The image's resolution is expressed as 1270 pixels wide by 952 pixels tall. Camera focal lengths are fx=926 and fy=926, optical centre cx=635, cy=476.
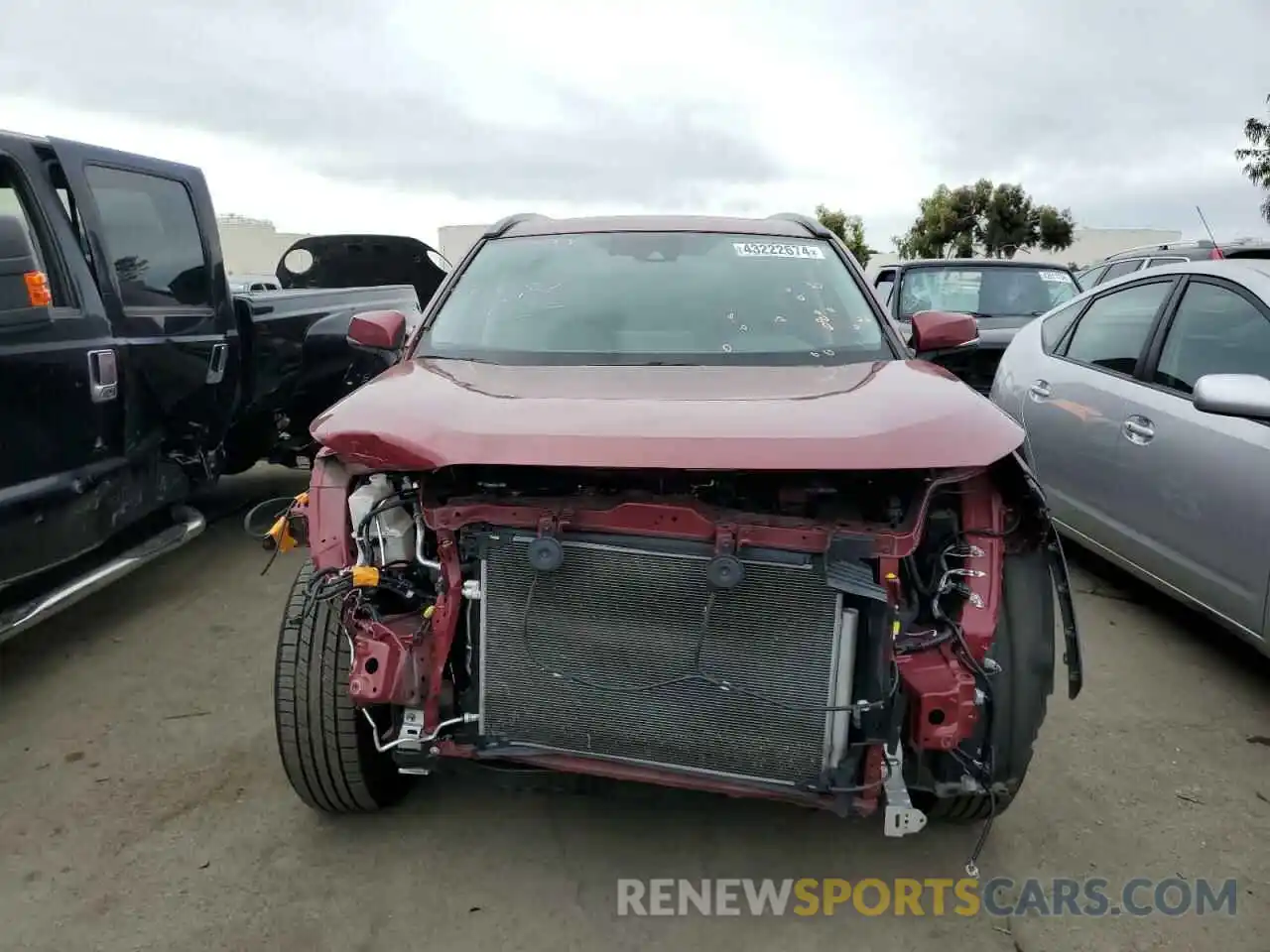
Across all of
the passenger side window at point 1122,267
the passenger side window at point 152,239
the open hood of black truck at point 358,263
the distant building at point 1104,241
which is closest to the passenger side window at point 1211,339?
the passenger side window at point 152,239

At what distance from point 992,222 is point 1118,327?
1219 inches

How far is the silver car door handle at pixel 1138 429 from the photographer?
4.01 metres

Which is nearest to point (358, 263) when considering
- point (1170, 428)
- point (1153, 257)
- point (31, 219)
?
point (31, 219)

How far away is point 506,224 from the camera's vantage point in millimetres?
4059

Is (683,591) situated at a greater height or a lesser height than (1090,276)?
lesser

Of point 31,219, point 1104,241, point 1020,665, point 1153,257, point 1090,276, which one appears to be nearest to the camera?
point 1020,665

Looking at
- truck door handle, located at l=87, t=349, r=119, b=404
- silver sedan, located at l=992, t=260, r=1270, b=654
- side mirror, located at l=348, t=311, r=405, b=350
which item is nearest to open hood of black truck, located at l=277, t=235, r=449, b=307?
truck door handle, located at l=87, t=349, r=119, b=404

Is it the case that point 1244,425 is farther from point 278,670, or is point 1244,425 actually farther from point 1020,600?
point 278,670

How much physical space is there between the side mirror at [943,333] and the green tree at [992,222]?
3114 cm

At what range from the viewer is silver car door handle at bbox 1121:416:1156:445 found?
4.01m

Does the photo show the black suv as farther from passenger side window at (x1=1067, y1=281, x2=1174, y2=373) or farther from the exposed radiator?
the exposed radiator

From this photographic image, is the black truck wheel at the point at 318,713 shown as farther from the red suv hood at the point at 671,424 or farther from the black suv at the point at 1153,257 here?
the black suv at the point at 1153,257

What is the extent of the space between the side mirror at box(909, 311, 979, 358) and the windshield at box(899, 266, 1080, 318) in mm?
5218

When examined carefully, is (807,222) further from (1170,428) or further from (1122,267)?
(1122,267)
